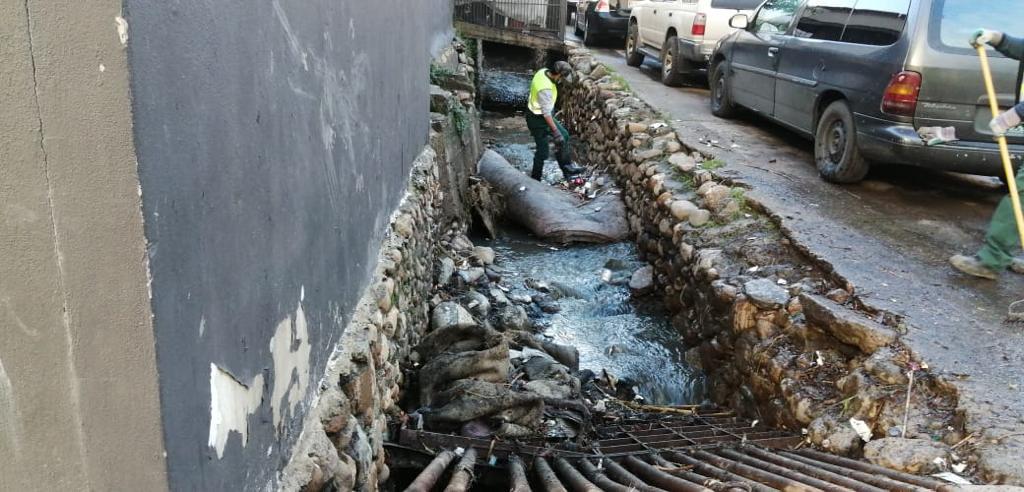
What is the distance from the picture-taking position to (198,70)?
5.48 ft

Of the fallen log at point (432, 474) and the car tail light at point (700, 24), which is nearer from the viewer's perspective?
the fallen log at point (432, 474)

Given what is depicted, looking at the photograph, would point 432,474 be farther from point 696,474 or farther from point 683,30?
point 683,30

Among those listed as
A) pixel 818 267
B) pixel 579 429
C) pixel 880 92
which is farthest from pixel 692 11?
pixel 579 429

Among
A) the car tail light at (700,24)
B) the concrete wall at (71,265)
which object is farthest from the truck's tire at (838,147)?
the concrete wall at (71,265)

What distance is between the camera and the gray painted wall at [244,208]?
5.11ft

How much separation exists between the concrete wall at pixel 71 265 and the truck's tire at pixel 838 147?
6404 millimetres

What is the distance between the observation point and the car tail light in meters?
11.8

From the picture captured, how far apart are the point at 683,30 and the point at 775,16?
12.1 ft

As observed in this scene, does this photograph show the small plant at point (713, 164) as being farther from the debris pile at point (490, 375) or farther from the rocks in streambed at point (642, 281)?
the debris pile at point (490, 375)

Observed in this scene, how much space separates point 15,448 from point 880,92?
6.21 metres

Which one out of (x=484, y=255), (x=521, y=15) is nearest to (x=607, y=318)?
(x=484, y=255)

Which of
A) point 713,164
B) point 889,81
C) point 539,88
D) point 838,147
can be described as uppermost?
point 889,81

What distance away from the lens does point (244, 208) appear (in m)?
2.03

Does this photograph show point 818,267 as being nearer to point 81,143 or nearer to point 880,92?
point 880,92
